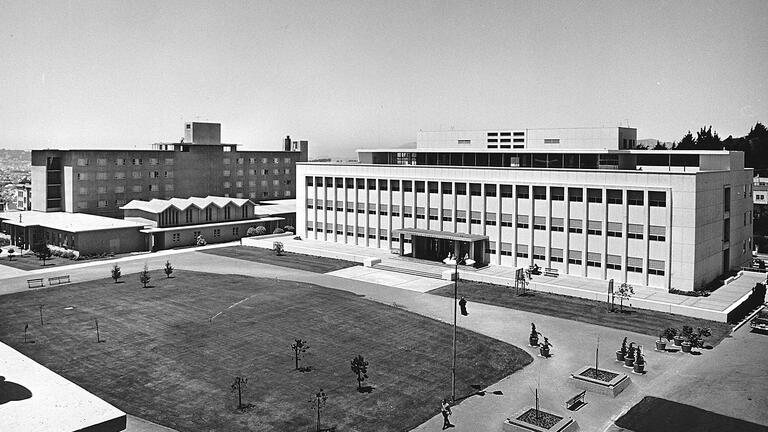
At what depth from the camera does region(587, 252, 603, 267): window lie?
57562 mm

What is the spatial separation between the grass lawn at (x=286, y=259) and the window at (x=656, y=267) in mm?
30281

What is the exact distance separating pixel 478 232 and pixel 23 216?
6277cm

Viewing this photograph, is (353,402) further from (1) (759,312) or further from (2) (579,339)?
(1) (759,312)

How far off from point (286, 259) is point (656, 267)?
4012cm

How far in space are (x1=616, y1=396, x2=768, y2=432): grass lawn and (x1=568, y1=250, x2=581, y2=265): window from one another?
29.1 metres

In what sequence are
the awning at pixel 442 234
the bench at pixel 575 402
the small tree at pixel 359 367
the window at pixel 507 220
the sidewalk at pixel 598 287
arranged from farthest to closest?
the awning at pixel 442 234
the window at pixel 507 220
the sidewalk at pixel 598 287
the small tree at pixel 359 367
the bench at pixel 575 402

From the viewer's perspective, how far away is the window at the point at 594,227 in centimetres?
5735

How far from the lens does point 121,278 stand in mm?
60875

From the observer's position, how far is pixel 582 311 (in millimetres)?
48250

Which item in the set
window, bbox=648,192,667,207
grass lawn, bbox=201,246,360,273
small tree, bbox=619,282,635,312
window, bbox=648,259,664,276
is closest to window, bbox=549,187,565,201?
window, bbox=648,192,667,207

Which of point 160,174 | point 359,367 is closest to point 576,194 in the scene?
point 359,367

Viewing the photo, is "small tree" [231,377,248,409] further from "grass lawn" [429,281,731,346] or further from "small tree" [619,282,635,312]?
"small tree" [619,282,635,312]

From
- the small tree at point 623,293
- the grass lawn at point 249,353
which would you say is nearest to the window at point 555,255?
the small tree at point 623,293

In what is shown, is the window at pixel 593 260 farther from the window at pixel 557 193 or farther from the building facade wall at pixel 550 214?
the window at pixel 557 193
